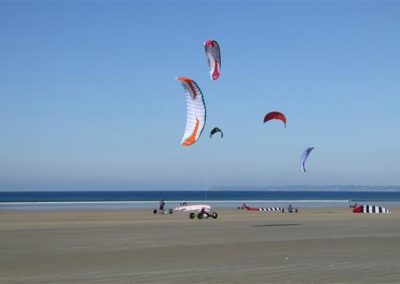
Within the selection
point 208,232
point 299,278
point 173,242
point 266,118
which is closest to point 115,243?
point 173,242

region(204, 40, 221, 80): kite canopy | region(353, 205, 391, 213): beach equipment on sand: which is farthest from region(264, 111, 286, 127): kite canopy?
region(353, 205, 391, 213): beach equipment on sand

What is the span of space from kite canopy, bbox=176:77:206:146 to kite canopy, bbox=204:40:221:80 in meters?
0.83

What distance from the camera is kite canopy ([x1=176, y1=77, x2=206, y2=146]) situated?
2294cm

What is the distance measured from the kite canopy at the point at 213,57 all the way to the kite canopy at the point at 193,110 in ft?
2.72

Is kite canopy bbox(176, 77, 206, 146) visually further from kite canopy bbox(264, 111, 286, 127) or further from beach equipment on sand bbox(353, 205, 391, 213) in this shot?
beach equipment on sand bbox(353, 205, 391, 213)

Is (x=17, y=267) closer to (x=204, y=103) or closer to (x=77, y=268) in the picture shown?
(x=77, y=268)

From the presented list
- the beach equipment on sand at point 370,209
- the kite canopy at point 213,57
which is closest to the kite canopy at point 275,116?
the kite canopy at point 213,57

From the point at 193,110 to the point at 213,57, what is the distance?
200 cm

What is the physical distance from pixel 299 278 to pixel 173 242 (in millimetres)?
7666

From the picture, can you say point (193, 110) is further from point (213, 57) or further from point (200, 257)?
point (200, 257)

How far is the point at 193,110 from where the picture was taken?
23141 mm

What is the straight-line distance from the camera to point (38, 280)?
35.1ft

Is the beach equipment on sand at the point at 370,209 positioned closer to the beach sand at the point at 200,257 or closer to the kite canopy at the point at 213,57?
the beach sand at the point at 200,257

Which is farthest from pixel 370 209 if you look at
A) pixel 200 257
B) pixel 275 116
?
pixel 200 257
